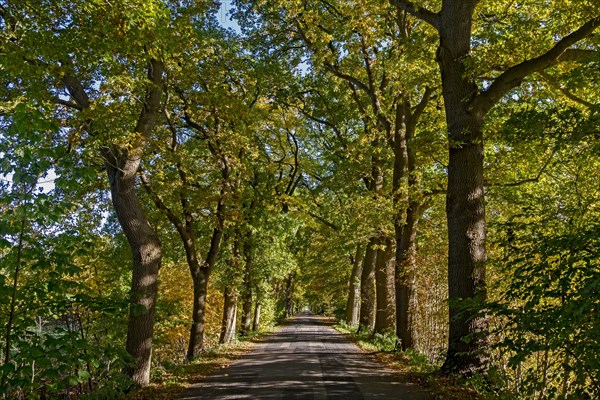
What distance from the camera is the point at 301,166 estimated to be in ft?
81.0

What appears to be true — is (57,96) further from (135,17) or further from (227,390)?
(227,390)

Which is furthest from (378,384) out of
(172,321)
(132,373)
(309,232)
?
(309,232)

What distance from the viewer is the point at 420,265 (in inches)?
679

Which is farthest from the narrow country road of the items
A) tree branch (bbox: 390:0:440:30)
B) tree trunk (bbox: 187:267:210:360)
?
tree branch (bbox: 390:0:440:30)

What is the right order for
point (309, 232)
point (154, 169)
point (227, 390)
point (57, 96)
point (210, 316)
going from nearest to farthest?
point (227, 390) < point (57, 96) < point (154, 169) < point (210, 316) < point (309, 232)

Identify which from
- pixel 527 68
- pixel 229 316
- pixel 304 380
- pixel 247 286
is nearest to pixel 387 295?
pixel 229 316

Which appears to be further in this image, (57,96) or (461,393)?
(57,96)

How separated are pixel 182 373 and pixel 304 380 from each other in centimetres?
341

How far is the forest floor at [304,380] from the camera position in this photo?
353 inches

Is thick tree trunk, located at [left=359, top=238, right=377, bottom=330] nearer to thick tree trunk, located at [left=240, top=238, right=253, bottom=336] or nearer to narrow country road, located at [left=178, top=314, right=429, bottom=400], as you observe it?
thick tree trunk, located at [left=240, top=238, right=253, bottom=336]

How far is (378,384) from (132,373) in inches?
205

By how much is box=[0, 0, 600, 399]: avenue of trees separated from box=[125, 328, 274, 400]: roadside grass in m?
0.46

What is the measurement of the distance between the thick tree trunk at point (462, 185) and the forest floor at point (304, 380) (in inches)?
37.9

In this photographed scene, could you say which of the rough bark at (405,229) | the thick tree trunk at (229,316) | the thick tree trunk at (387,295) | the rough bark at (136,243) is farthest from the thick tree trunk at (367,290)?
the rough bark at (136,243)
